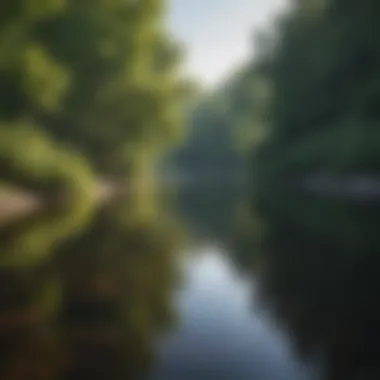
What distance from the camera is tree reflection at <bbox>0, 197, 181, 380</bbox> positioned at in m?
3.65

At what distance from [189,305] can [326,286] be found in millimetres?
1288

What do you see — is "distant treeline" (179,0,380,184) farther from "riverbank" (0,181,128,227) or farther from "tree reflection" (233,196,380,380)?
"tree reflection" (233,196,380,380)

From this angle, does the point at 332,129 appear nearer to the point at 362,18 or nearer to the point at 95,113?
the point at 362,18

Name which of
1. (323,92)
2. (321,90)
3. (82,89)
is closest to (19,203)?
(82,89)

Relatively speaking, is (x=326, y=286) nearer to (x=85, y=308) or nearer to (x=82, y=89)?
(x=85, y=308)

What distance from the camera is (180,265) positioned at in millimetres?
7000

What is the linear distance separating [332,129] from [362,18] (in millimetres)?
3812

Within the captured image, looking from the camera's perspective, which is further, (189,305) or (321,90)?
(321,90)

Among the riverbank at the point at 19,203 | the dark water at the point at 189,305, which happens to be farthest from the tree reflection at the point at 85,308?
the riverbank at the point at 19,203

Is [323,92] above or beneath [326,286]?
above

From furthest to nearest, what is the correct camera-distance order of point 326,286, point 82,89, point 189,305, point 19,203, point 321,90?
point 321,90 → point 82,89 → point 19,203 → point 326,286 → point 189,305

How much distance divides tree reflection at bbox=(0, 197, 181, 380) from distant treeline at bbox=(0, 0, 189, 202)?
612 cm

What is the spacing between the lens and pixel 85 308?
193 inches

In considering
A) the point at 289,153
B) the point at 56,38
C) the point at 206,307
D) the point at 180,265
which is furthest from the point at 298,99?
the point at 206,307
